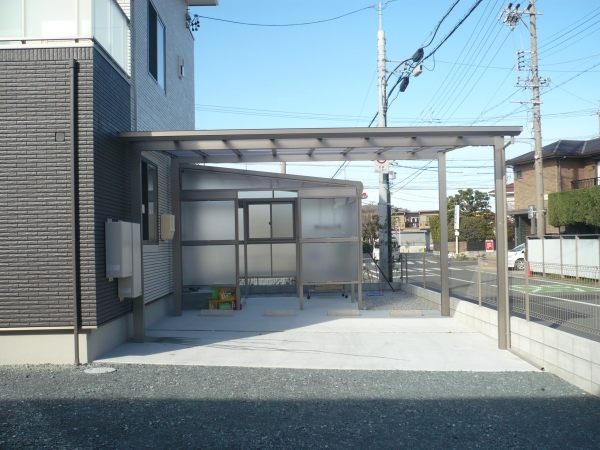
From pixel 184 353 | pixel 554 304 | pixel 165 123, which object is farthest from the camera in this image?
pixel 165 123

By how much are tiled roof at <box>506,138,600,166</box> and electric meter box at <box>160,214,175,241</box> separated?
1061 inches

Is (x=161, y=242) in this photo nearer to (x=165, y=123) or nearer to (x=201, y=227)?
(x=201, y=227)

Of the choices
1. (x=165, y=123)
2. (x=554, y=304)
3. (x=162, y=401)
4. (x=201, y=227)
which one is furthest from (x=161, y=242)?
(x=554, y=304)

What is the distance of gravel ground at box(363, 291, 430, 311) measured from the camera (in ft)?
47.4

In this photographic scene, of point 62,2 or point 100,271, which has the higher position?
point 62,2

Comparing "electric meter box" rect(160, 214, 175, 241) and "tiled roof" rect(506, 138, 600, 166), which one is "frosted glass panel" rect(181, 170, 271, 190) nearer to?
"electric meter box" rect(160, 214, 175, 241)

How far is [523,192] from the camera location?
37.7 m

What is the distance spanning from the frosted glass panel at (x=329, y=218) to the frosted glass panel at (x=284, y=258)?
1.46 meters

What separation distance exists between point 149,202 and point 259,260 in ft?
13.7

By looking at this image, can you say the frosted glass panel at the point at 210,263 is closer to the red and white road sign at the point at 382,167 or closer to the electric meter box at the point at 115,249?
the electric meter box at the point at 115,249

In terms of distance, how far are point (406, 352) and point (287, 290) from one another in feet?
29.4

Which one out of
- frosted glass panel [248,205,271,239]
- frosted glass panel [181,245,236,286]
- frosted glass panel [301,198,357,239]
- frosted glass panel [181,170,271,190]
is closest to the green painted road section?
frosted glass panel [301,198,357,239]

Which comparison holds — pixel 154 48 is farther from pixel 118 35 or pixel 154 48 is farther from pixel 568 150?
pixel 568 150

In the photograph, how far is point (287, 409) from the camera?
20.5 feet
